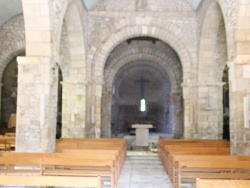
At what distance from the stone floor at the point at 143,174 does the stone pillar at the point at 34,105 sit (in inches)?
73.7

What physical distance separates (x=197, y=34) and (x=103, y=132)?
642 cm

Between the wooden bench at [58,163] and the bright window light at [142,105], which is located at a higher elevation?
the bright window light at [142,105]

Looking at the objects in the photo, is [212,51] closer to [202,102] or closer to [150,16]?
[202,102]

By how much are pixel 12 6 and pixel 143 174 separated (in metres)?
8.04

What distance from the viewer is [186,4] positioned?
11703 mm

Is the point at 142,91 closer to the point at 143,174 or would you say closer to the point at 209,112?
the point at 209,112

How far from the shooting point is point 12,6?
11.5m

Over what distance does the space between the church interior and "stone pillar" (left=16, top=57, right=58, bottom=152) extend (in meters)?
0.02

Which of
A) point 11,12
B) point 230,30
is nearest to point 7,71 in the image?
point 11,12

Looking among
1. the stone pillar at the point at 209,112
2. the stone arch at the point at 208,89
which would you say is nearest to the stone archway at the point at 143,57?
the stone arch at the point at 208,89

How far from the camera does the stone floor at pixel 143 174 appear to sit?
6094 mm

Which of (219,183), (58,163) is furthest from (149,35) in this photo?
(219,183)

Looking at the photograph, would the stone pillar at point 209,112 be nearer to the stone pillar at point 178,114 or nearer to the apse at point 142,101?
the stone pillar at point 178,114

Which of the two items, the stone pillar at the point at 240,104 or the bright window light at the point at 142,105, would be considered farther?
the bright window light at the point at 142,105
